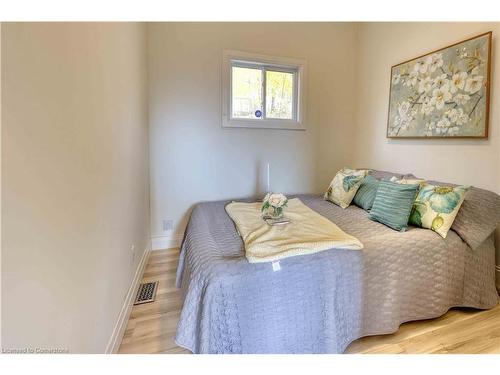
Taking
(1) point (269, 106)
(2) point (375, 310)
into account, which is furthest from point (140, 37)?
(2) point (375, 310)

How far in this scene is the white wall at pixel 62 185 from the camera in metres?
0.61

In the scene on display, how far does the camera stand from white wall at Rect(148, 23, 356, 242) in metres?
2.65

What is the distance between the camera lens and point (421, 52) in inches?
94.3

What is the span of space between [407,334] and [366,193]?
119 centimetres

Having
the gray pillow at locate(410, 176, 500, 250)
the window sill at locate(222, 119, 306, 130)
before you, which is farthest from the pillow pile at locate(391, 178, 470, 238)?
the window sill at locate(222, 119, 306, 130)

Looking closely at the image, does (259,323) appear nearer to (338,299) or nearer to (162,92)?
(338,299)

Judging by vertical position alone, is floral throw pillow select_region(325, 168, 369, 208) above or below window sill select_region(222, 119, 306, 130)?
below

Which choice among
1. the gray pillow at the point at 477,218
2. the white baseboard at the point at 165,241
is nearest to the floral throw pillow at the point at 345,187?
the gray pillow at the point at 477,218

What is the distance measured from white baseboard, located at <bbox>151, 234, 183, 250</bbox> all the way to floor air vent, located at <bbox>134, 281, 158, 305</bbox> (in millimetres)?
729

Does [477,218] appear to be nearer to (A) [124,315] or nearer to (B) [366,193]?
(B) [366,193]

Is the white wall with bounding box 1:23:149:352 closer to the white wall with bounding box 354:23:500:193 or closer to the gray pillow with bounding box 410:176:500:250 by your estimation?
the gray pillow with bounding box 410:176:500:250

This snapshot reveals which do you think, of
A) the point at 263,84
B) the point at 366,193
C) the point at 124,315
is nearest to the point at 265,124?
the point at 263,84

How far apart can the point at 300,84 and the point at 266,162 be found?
1099mm

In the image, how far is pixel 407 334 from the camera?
1515 mm
